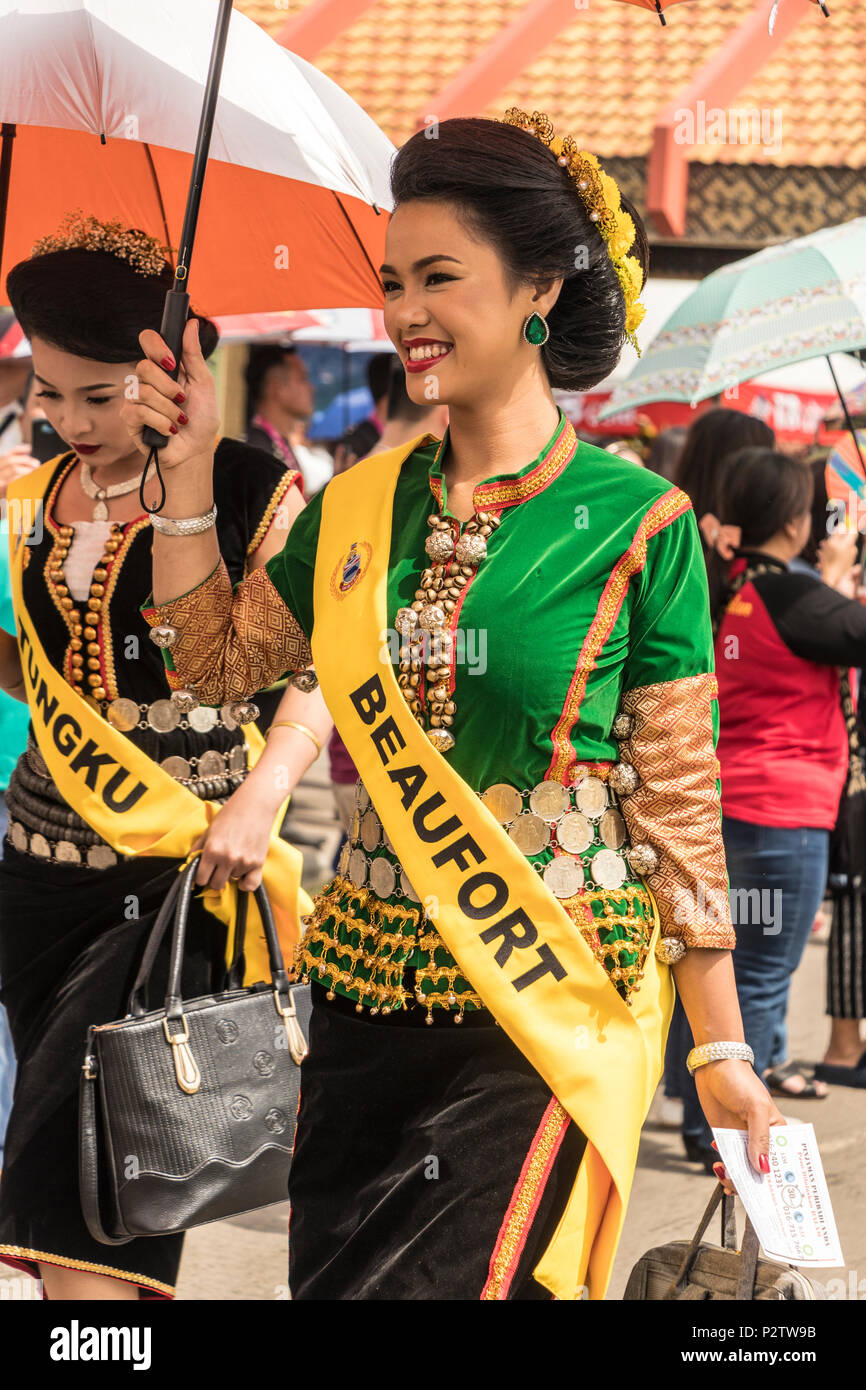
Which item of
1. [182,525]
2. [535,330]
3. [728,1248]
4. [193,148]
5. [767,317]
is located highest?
[767,317]

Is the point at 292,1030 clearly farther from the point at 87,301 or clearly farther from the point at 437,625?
the point at 87,301

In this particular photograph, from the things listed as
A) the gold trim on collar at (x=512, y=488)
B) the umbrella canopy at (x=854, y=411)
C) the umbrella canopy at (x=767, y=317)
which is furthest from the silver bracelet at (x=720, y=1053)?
the umbrella canopy at (x=854, y=411)

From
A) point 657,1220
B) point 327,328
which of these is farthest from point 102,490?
point 327,328

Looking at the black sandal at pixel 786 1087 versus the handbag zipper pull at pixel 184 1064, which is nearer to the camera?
the handbag zipper pull at pixel 184 1064

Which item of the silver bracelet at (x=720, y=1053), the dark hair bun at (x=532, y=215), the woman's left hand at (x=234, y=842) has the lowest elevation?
the silver bracelet at (x=720, y=1053)

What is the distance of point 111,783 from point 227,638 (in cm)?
64

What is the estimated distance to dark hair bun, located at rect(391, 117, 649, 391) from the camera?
2.13 metres

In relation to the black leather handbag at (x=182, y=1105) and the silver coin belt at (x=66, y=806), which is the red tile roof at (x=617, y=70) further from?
the black leather handbag at (x=182, y=1105)

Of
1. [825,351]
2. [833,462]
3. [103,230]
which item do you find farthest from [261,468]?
[833,462]

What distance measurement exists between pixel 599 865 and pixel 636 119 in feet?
48.1

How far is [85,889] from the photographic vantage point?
9.73 ft

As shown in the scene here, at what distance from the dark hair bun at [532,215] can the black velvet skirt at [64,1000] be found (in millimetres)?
1214

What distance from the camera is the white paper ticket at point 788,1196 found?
1.95 metres
